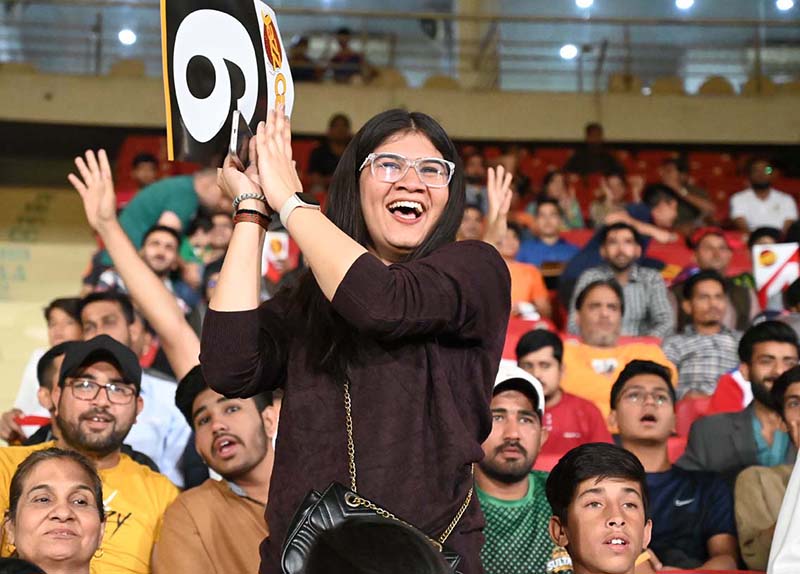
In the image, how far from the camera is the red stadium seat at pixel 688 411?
202 inches

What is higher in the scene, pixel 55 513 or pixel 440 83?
pixel 440 83

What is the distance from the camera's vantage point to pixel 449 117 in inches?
455

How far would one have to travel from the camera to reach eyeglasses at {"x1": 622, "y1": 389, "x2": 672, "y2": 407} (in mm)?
4285

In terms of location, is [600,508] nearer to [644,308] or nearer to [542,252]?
[644,308]

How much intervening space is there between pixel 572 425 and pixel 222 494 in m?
1.67

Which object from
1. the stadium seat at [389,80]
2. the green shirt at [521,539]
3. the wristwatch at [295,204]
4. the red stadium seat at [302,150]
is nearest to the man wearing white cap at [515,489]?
the green shirt at [521,539]

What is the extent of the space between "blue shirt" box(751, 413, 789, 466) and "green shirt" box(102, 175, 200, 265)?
13.0 feet

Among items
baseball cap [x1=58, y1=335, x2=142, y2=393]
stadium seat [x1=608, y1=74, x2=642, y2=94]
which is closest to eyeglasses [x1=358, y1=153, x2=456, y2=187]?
baseball cap [x1=58, y1=335, x2=142, y2=393]

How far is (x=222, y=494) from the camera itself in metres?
3.44

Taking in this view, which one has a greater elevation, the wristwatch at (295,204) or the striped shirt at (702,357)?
the wristwatch at (295,204)

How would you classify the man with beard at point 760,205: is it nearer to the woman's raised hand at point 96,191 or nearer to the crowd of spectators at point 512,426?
the crowd of spectators at point 512,426

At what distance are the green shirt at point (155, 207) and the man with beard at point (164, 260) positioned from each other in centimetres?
69

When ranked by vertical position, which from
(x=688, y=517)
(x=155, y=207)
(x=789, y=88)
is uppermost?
(x=789, y=88)

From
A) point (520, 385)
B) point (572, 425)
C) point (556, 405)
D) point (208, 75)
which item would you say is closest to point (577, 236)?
point (556, 405)
